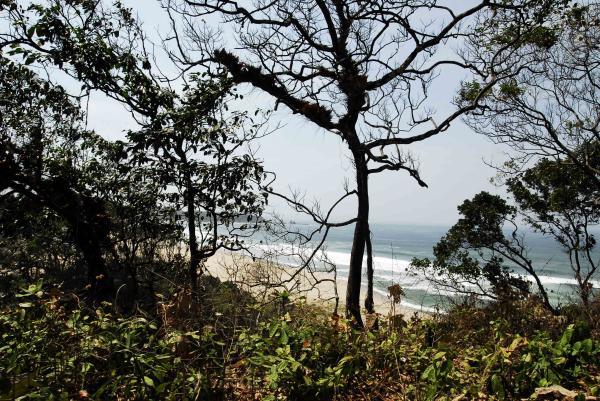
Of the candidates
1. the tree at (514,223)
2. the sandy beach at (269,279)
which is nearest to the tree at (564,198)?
the tree at (514,223)

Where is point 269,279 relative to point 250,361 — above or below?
above

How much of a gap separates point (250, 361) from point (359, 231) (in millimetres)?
3793

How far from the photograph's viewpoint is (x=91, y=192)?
737 cm

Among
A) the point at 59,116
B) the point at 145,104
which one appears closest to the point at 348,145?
the point at 145,104

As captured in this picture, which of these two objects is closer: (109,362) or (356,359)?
(109,362)

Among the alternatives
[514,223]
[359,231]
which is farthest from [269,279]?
[514,223]

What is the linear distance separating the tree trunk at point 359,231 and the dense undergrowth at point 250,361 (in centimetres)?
285

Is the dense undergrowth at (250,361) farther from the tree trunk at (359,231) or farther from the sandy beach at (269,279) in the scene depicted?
the tree trunk at (359,231)

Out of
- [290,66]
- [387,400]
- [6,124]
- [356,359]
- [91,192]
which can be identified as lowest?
[387,400]

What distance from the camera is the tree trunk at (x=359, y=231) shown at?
5.91 m

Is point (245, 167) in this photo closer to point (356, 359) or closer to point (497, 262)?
point (356, 359)

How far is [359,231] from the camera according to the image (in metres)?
5.93

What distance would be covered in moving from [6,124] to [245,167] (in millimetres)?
4204

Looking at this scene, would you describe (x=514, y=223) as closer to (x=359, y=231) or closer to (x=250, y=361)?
(x=359, y=231)
